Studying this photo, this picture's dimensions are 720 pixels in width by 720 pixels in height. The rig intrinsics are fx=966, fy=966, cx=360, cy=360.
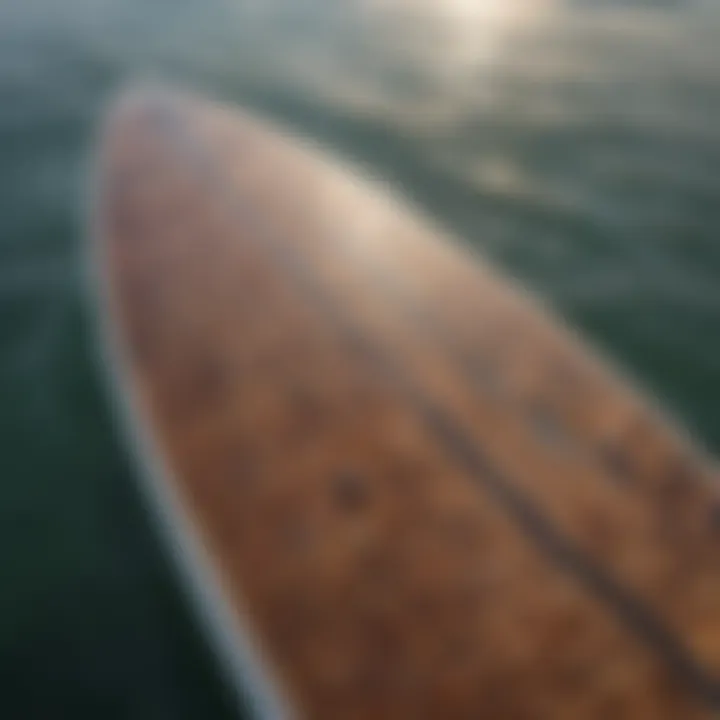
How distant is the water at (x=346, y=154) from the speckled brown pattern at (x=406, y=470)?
1.37 ft

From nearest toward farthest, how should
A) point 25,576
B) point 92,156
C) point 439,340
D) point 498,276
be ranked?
point 25,576 → point 439,340 → point 498,276 → point 92,156

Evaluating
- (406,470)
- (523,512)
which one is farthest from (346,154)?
(523,512)

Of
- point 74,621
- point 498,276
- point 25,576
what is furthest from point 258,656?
point 498,276

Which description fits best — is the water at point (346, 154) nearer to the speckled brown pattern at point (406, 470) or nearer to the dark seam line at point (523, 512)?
the speckled brown pattern at point (406, 470)

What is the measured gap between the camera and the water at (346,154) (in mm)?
3275

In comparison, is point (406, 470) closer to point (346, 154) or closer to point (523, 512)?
point (523, 512)

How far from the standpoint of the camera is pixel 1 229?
5.11 m

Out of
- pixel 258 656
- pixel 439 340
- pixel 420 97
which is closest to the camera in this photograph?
pixel 258 656

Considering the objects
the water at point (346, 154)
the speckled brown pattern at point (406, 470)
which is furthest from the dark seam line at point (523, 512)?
the water at point (346, 154)

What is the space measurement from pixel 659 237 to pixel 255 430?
2.59 meters

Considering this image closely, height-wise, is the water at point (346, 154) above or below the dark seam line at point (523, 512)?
above

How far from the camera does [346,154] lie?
5.59 meters

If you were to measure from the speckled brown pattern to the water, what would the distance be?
0.42 metres

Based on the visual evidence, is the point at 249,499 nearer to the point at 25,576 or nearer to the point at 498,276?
the point at 25,576
